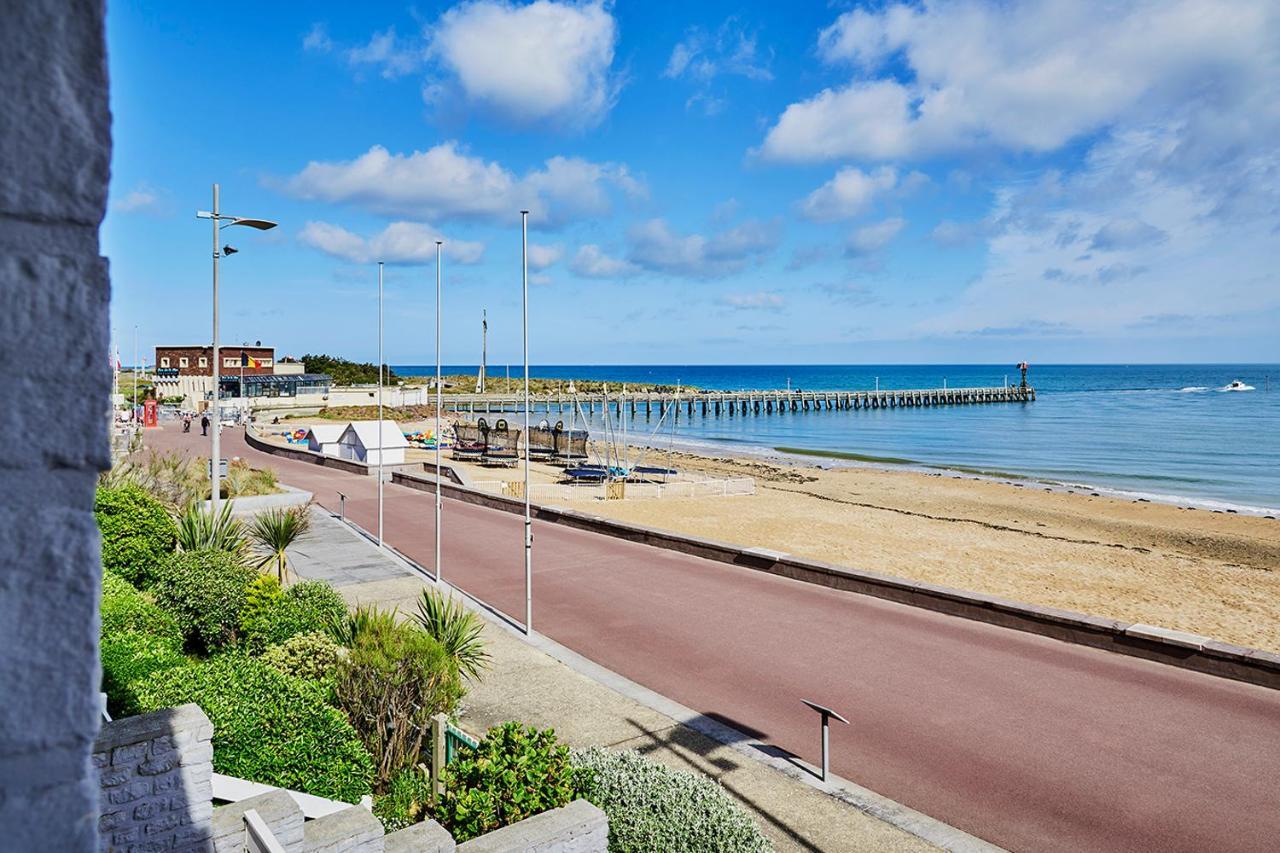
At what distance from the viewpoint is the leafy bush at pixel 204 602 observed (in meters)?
11.0

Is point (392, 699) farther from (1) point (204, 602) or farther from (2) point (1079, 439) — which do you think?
(2) point (1079, 439)

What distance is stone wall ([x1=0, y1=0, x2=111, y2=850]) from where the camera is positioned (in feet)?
3.69

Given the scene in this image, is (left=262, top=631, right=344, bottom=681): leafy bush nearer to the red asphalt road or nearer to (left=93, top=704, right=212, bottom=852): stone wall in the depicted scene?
(left=93, top=704, right=212, bottom=852): stone wall

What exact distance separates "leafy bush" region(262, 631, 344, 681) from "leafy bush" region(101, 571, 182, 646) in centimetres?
A: 163

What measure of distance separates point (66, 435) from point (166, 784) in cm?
469

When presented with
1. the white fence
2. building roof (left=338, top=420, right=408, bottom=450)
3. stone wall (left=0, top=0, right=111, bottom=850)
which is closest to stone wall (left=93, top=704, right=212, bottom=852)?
stone wall (left=0, top=0, right=111, bottom=850)

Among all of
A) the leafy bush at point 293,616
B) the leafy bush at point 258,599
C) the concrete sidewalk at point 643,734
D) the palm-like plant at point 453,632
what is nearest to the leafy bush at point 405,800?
the concrete sidewalk at point 643,734

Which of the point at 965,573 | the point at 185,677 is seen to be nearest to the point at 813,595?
the point at 965,573

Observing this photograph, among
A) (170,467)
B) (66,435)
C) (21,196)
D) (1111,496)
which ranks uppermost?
(21,196)

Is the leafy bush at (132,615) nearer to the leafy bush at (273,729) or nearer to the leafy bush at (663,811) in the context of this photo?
the leafy bush at (273,729)

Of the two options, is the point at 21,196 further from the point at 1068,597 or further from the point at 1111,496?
the point at 1111,496

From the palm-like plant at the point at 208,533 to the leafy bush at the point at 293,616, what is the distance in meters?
3.22

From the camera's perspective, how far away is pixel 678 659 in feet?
38.2

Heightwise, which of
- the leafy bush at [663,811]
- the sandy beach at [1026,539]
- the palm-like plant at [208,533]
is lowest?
the sandy beach at [1026,539]
